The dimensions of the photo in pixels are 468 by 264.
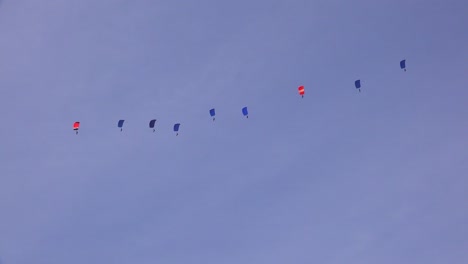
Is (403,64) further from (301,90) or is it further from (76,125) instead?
(76,125)

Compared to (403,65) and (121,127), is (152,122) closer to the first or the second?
(121,127)

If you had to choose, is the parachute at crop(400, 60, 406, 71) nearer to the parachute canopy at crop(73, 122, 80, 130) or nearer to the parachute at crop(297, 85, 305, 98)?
the parachute at crop(297, 85, 305, 98)

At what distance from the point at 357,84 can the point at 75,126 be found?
115 feet

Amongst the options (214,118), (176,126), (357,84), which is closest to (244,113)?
(214,118)

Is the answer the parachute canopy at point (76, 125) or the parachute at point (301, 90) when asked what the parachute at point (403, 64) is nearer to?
the parachute at point (301, 90)

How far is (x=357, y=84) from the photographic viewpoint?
74.2 meters

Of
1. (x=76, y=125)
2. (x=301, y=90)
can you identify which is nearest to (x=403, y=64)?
(x=301, y=90)

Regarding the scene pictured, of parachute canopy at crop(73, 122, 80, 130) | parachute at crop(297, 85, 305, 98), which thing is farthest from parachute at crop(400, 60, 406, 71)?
parachute canopy at crop(73, 122, 80, 130)

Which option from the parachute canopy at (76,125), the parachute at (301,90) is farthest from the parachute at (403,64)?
the parachute canopy at (76,125)

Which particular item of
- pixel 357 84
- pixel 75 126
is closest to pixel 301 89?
pixel 357 84

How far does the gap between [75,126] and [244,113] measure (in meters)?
21.2

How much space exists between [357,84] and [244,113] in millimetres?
14064

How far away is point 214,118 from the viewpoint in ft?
252

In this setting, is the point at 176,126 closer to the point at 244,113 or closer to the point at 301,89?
the point at 244,113
